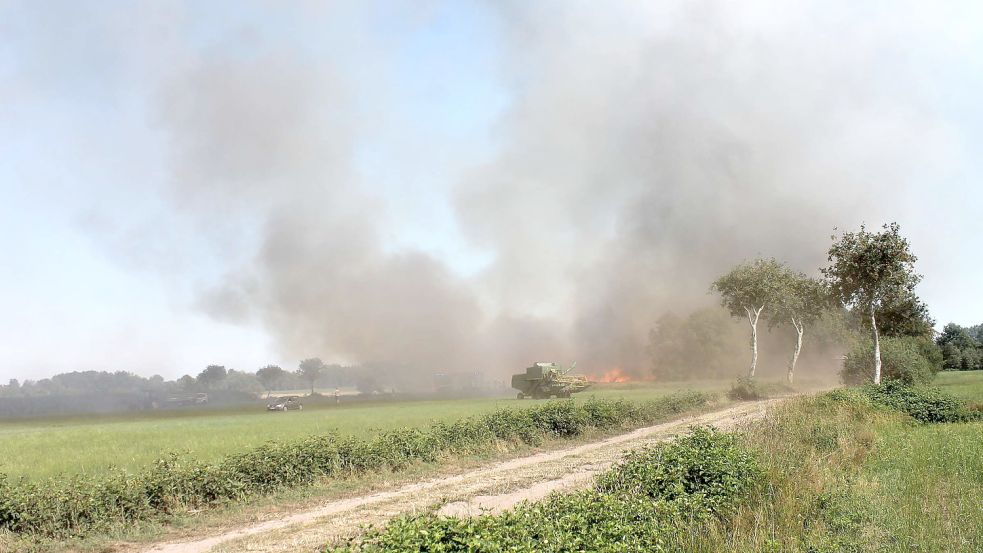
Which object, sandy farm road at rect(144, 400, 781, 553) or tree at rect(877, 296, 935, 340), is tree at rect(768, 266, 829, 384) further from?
sandy farm road at rect(144, 400, 781, 553)

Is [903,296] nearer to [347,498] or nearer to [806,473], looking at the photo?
[806,473]

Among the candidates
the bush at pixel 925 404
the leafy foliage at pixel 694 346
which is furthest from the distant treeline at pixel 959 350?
the bush at pixel 925 404

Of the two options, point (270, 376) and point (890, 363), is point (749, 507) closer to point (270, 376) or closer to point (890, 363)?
point (890, 363)

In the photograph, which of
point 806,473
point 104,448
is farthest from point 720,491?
point 104,448

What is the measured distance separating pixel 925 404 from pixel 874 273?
16.5 m

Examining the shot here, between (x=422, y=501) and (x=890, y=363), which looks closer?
(x=422, y=501)

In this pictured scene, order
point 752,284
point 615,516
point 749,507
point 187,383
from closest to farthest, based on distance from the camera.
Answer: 1. point 615,516
2. point 749,507
3. point 752,284
4. point 187,383

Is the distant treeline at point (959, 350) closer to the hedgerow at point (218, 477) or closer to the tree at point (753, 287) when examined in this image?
the tree at point (753, 287)

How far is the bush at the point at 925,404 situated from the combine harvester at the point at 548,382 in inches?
1298

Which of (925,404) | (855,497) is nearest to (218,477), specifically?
(855,497)

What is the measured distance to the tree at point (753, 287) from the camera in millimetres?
57531

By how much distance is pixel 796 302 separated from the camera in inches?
2522

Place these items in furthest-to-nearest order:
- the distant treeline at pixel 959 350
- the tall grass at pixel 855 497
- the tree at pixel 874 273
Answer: the distant treeline at pixel 959 350
the tree at pixel 874 273
the tall grass at pixel 855 497

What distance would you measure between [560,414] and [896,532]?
18.1m
